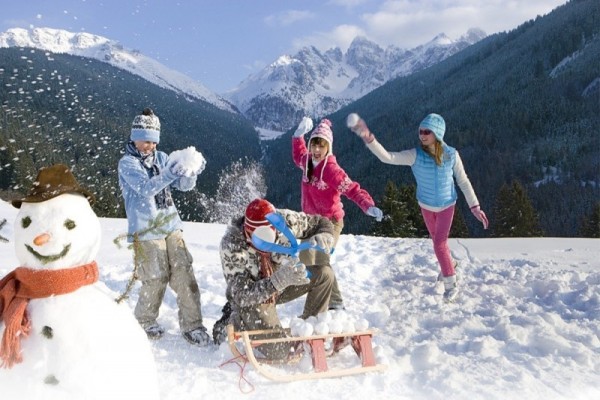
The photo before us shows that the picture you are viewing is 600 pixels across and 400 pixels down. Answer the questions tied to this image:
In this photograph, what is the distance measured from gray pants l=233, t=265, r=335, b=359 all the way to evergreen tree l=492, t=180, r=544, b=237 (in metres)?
34.8

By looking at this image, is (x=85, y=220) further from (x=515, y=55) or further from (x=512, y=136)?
(x=515, y=55)

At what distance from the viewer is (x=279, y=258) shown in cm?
403

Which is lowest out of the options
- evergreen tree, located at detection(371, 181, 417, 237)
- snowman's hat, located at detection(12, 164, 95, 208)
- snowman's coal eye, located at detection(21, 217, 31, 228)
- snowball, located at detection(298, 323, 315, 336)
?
evergreen tree, located at detection(371, 181, 417, 237)

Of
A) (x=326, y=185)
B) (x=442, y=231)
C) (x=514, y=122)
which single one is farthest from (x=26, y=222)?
(x=514, y=122)

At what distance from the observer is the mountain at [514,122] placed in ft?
270

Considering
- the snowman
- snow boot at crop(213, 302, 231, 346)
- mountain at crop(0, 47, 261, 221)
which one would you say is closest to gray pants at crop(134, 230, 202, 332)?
snow boot at crop(213, 302, 231, 346)

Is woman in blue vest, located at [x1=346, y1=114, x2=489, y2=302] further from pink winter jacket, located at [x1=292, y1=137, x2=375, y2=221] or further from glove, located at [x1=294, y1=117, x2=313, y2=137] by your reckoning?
glove, located at [x1=294, y1=117, x2=313, y2=137]

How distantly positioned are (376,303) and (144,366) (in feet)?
12.5

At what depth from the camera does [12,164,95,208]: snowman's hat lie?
6.83ft

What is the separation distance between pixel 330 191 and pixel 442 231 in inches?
52.8

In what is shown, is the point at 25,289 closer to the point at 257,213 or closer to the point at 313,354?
the point at 257,213

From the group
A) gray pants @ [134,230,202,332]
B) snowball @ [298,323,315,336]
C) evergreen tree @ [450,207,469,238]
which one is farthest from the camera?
evergreen tree @ [450,207,469,238]

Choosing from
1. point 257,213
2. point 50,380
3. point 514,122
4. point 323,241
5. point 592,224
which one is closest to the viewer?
point 50,380

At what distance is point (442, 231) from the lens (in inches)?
220
